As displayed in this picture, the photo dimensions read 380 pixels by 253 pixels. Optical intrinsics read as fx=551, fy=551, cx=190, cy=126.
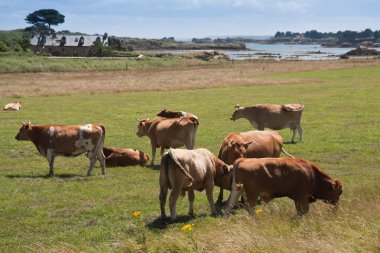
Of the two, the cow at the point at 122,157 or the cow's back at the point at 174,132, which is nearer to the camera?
the cow's back at the point at 174,132

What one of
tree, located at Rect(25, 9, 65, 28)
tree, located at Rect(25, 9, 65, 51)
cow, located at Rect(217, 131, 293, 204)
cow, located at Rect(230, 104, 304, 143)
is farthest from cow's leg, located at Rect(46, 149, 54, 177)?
tree, located at Rect(25, 9, 65, 28)

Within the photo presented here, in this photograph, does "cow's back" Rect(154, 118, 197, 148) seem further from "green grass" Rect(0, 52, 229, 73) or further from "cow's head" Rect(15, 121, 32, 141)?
"green grass" Rect(0, 52, 229, 73)

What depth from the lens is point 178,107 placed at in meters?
34.8

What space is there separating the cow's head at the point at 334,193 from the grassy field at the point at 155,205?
21 cm

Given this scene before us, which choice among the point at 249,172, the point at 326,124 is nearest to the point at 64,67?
the point at 326,124

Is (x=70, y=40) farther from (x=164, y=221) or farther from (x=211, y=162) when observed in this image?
(x=164, y=221)

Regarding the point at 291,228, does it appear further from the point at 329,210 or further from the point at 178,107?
the point at 178,107

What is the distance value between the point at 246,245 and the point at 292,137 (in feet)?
48.8

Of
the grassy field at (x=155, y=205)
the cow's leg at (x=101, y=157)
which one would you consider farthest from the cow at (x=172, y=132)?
the cow's leg at (x=101, y=157)

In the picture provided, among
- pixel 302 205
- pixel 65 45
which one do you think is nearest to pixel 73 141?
pixel 302 205

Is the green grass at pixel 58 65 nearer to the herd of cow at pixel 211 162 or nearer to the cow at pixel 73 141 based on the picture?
the herd of cow at pixel 211 162

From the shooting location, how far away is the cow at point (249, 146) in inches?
527

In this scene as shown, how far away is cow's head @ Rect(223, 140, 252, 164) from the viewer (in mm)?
13289

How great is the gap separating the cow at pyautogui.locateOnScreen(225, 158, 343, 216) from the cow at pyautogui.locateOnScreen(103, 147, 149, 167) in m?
7.60
